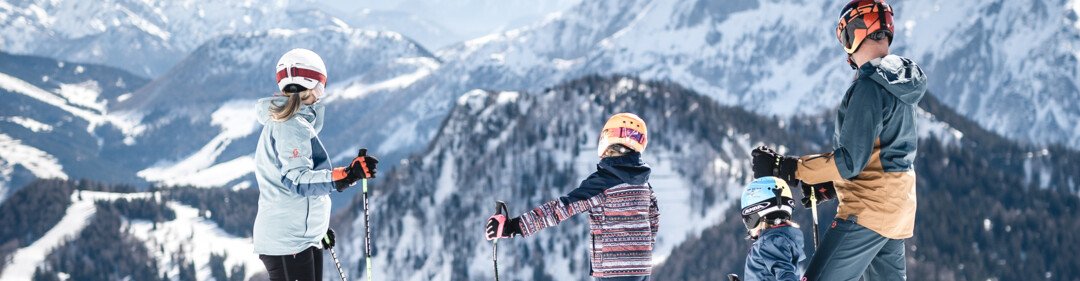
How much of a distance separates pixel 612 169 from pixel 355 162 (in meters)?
2.77

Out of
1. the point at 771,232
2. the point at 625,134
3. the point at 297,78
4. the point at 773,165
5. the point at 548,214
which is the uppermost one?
the point at 297,78

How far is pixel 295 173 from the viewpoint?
10148 millimetres

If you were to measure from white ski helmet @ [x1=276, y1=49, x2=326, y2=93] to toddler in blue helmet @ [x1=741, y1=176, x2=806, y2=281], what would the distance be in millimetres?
4777

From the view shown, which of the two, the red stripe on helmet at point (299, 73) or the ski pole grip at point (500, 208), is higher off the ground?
the red stripe on helmet at point (299, 73)

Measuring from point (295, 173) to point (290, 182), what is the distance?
109mm

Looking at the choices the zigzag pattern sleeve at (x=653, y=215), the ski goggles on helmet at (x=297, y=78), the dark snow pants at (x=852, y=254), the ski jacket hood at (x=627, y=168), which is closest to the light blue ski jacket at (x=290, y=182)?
the ski goggles on helmet at (x=297, y=78)

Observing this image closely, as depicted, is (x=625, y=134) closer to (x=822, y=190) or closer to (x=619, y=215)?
(x=619, y=215)

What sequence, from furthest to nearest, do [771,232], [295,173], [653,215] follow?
[653,215] → [295,173] → [771,232]

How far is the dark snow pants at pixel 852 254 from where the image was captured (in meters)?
9.61

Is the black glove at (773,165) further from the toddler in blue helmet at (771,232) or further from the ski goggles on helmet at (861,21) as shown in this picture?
the ski goggles on helmet at (861,21)

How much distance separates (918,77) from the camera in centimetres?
932

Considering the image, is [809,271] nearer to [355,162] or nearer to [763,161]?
[763,161]

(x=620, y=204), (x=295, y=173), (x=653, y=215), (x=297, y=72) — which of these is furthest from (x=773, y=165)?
(x=297, y=72)

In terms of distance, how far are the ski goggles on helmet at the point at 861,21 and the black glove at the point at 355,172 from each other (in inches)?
194
